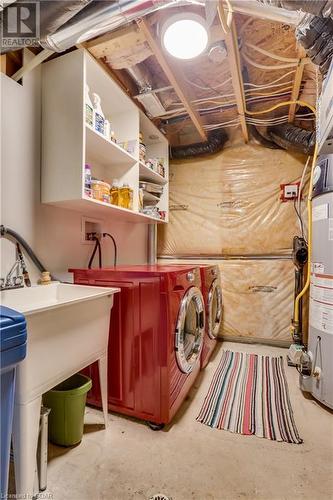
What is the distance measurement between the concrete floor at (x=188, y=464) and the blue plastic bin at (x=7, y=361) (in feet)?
1.93

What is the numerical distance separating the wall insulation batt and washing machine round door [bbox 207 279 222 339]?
15.0 inches

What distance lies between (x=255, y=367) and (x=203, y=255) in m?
1.34

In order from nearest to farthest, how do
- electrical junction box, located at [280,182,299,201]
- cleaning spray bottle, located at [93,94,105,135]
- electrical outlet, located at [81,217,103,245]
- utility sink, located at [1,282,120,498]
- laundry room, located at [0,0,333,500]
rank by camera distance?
utility sink, located at [1,282,120,498], laundry room, located at [0,0,333,500], cleaning spray bottle, located at [93,94,105,135], electrical outlet, located at [81,217,103,245], electrical junction box, located at [280,182,299,201]

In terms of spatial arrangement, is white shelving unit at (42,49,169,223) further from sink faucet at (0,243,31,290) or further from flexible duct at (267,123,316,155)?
flexible duct at (267,123,316,155)

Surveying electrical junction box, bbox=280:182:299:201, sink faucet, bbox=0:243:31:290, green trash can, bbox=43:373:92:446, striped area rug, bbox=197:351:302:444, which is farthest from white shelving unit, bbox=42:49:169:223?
electrical junction box, bbox=280:182:299:201

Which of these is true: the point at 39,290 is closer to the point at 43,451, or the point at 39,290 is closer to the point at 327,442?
the point at 43,451

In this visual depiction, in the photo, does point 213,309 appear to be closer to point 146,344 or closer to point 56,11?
point 146,344

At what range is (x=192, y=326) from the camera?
6.56 feet

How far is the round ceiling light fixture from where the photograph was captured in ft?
4.40

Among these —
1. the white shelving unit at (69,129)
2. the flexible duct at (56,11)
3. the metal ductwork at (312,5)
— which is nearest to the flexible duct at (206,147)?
the white shelving unit at (69,129)

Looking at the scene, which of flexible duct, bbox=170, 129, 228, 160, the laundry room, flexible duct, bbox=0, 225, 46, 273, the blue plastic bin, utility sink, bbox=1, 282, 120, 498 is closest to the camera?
the blue plastic bin

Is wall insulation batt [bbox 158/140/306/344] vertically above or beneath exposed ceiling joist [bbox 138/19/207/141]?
beneath

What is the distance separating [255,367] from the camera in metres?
2.28

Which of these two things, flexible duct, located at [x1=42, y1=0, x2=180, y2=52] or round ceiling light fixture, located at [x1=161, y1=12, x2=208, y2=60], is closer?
flexible duct, located at [x1=42, y1=0, x2=180, y2=52]
